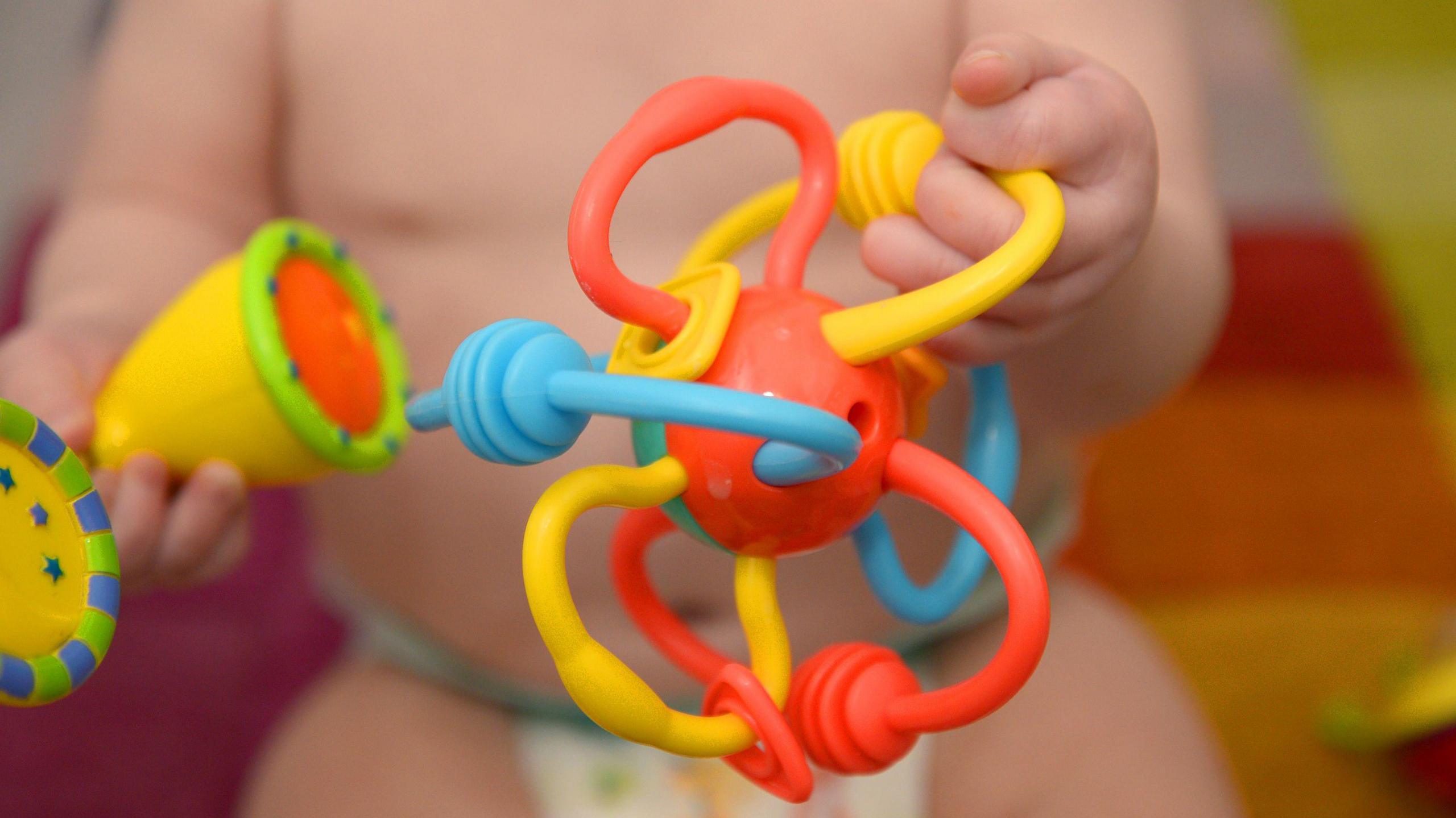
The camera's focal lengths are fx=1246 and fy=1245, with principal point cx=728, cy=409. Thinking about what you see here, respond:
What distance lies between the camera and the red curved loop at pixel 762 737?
235 millimetres

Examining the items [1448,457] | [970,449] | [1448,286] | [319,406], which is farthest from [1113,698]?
[1448,286]

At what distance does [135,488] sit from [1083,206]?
0.25 meters

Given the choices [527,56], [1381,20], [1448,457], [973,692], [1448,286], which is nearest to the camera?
[973,692]

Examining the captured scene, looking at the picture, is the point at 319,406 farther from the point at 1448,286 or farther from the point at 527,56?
the point at 1448,286

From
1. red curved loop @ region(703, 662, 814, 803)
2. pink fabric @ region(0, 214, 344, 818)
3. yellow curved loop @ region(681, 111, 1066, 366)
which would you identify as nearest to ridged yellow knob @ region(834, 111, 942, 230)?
yellow curved loop @ region(681, 111, 1066, 366)

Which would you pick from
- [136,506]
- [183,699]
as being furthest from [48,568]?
[183,699]

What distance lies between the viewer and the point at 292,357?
1.05 ft

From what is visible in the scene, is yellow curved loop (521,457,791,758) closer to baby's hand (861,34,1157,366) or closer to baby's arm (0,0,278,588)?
baby's hand (861,34,1157,366)

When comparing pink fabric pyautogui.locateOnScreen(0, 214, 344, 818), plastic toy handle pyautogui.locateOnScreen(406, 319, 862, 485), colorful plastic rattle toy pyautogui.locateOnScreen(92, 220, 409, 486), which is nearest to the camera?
plastic toy handle pyautogui.locateOnScreen(406, 319, 862, 485)

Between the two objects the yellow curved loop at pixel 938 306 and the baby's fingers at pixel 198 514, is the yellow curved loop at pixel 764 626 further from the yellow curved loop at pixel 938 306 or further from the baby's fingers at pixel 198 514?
the baby's fingers at pixel 198 514

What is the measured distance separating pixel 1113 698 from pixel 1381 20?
887 millimetres

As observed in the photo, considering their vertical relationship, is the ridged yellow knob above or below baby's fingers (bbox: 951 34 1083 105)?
below

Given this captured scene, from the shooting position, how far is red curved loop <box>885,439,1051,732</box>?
9.1 inches

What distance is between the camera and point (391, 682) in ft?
1.53
